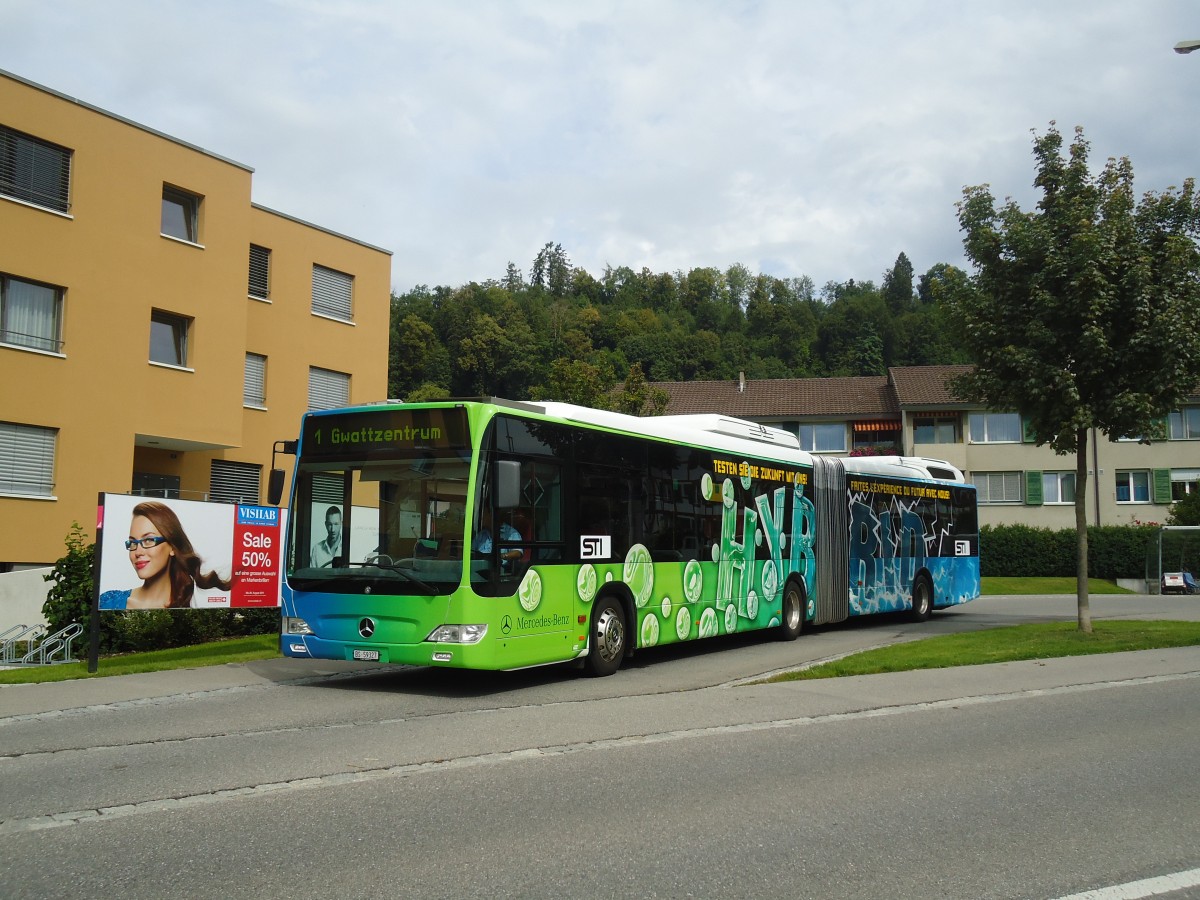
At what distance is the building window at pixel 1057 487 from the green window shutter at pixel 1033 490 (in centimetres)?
33

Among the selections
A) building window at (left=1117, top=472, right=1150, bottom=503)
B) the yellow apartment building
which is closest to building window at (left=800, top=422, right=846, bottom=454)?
building window at (left=1117, top=472, right=1150, bottom=503)

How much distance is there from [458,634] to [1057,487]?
50.3 metres

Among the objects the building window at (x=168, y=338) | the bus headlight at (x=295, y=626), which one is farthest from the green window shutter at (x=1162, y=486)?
the bus headlight at (x=295, y=626)

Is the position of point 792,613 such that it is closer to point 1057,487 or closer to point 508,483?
point 508,483

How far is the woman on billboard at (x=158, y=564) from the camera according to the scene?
13805 millimetres

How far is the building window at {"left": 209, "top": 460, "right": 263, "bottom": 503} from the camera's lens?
28.3 meters

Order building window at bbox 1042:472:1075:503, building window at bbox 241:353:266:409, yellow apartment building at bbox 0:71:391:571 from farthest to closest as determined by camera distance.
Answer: building window at bbox 1042:472:1075:503
building window at bbox 241:353:266:409
yellow apartment building at bbox 0:71:391:571

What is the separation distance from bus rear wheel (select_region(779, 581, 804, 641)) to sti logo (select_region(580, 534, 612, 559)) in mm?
5542

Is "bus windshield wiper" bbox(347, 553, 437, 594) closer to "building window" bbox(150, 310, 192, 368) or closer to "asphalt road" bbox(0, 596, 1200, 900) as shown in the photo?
"asphalt road" bbox(0, 596, 1200, 900)

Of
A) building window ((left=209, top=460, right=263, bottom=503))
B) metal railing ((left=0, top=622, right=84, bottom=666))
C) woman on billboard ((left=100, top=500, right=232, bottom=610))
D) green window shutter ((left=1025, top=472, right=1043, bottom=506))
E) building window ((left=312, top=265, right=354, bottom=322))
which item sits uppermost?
building window ((left=312, top=265, right=354, bottom=322))

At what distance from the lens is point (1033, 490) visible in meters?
54.2

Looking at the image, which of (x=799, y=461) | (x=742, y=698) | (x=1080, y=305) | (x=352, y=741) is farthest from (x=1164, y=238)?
(x=352, y=741)

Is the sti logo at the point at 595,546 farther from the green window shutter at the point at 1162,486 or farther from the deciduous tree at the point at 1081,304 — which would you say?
the green window shutter at the point at 1162,486

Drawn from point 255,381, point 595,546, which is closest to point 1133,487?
point 255,381
